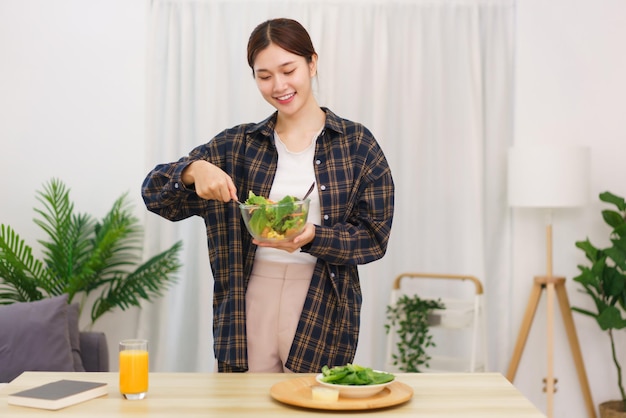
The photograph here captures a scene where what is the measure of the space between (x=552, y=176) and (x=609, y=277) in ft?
1.89

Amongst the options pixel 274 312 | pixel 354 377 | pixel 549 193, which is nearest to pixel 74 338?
pixel 274 312

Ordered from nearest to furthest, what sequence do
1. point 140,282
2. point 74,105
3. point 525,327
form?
point 140,282
point 525,327
point 74,105

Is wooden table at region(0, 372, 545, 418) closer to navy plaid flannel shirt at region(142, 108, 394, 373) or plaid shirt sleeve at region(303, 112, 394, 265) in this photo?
navy plaid flannel shirt at region(142, 108, 394, 373)

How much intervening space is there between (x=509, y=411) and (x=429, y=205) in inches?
113

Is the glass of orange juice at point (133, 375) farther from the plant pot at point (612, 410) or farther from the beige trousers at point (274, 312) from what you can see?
the plant pot at point (612, 410)

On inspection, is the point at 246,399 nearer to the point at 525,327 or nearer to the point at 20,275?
the point at 20,275

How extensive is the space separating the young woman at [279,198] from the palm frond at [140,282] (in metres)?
1.92

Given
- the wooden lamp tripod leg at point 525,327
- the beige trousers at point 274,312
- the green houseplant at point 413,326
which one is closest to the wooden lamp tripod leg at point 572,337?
the wooden lamp tripod leg at point 525,327

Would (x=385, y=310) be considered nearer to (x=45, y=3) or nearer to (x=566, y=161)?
(x=566, y=161)

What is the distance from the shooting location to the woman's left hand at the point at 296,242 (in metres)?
1.98

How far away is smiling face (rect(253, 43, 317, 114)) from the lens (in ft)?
7.39

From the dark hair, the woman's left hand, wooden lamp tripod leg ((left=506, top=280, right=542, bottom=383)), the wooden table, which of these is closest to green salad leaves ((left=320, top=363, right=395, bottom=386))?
the wooden table

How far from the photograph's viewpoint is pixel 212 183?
2.08 meters

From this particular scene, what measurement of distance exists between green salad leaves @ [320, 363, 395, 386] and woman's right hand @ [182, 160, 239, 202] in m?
0.50
